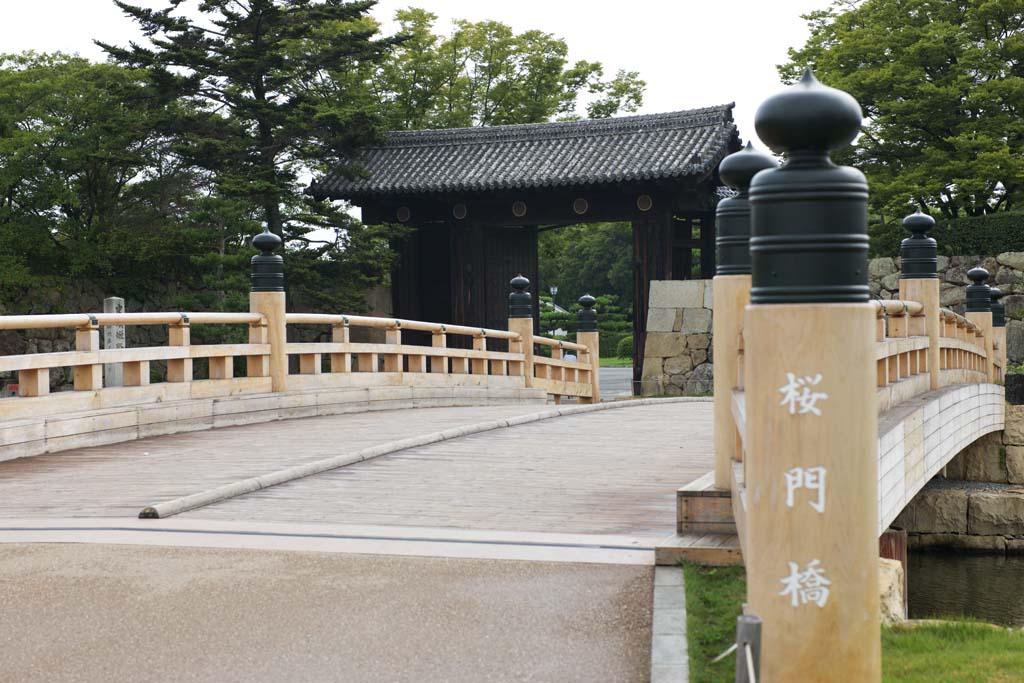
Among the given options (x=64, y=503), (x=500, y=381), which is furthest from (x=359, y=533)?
(x=500, y=381)

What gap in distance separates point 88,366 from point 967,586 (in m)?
11.3

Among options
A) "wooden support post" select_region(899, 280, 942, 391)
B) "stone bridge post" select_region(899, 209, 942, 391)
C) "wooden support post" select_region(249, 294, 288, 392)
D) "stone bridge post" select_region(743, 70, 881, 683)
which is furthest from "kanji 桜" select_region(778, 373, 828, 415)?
"wooden support post" select_region(249, 294, 288, 392)

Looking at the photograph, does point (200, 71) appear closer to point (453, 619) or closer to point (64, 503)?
point (64, 503)

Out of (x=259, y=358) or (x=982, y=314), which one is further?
(x=982, y=314)

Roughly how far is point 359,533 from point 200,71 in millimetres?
20914

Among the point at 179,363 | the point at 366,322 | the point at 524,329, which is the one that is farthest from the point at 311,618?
the point at 524,329

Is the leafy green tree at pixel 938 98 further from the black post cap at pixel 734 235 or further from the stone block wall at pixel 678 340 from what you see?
the black post cap at pixel 734 235

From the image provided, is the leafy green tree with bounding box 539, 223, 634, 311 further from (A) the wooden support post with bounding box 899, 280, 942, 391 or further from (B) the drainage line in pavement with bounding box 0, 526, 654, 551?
(B) the drainage line in pavement with bounding box 0, 526, 654, 551

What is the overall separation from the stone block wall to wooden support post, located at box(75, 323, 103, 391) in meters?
16.5

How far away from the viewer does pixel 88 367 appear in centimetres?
1034

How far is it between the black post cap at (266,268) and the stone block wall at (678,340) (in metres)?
13.7

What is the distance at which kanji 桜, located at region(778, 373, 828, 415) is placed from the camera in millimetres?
3010

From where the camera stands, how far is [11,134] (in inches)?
988

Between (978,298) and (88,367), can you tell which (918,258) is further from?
(88,367)
